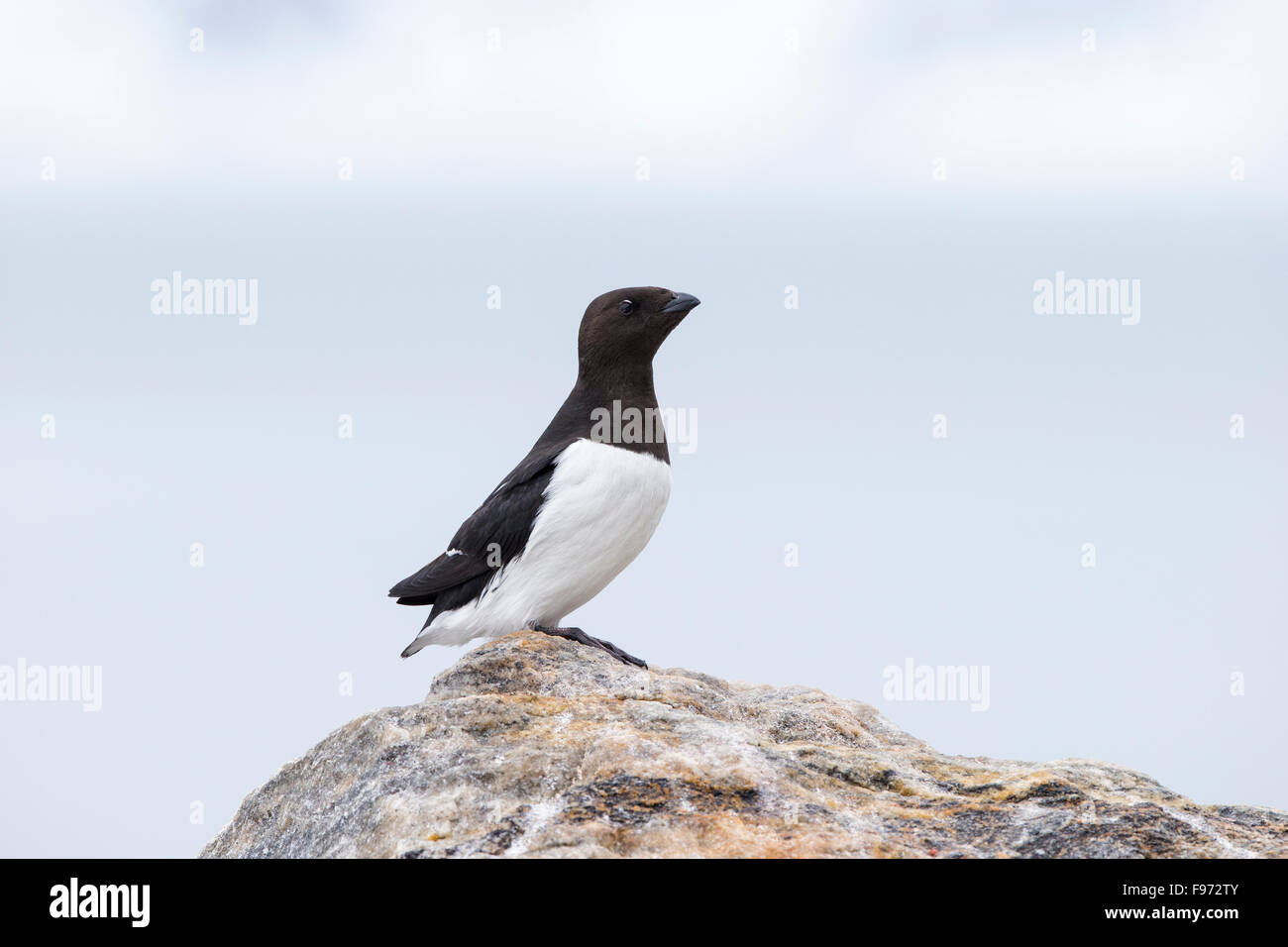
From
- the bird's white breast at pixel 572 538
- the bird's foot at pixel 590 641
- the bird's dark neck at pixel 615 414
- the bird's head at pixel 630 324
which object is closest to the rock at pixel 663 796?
the bird's foot at pixel 590 641

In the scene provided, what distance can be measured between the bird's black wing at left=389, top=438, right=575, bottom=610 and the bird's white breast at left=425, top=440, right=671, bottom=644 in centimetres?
7

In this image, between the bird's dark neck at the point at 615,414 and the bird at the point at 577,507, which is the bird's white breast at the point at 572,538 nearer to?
the bird at the point at 577,507

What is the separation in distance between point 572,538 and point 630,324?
1.63m

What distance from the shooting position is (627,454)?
8672 millimetres

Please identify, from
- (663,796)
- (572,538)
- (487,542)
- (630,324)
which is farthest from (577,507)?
(663,796)

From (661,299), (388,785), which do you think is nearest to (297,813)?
(388,785)

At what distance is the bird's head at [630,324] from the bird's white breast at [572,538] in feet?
2.39

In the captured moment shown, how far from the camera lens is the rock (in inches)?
198

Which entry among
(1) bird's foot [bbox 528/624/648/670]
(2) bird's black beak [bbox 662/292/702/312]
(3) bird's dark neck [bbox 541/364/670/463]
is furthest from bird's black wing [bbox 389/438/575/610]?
(2) bird's black beak [bbox 662/292/702/312]

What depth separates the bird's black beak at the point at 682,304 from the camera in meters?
9.12

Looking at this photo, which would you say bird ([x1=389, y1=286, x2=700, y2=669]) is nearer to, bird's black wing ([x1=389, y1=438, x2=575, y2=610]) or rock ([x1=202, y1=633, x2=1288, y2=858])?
bird's black wing ([x1=389, y1=438, x2=575, y2=610])

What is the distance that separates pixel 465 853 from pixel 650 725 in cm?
140

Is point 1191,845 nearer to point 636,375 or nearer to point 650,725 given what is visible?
point 650,725

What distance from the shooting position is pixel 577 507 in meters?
8.50
